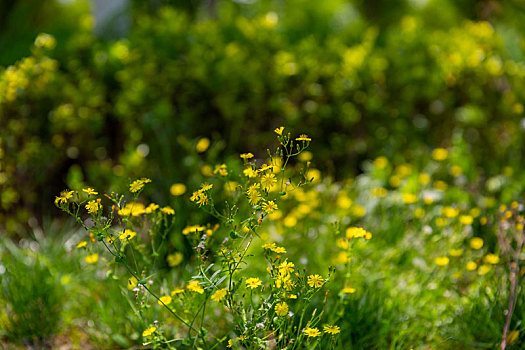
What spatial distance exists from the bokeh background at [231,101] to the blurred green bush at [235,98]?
0.01 meters

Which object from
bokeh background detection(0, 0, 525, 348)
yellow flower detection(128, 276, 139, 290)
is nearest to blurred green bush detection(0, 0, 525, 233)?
bokeh background detection(0, 0, 525, 348)

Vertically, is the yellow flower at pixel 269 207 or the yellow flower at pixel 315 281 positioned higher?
the yellow flower at pixel 269 207

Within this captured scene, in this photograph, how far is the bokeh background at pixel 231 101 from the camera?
10.9 feet

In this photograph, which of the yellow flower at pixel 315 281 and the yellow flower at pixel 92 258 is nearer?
the yellow flower at pixel 315 281

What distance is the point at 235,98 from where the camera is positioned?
12.2 ft

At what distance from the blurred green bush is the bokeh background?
0.01 metres

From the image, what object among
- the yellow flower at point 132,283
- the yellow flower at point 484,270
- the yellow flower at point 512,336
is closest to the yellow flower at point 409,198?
the yellow flower at point 484,270

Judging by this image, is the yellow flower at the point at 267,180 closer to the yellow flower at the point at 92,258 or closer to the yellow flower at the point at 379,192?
the yellow flower at the point at 92,258

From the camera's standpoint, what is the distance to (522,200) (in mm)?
2932

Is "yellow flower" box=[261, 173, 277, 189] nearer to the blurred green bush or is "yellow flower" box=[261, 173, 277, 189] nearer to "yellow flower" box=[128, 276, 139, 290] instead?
"yellow flower" box=[128, 276, 139, 290]

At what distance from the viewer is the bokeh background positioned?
10.9ft

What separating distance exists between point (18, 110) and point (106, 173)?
698mm

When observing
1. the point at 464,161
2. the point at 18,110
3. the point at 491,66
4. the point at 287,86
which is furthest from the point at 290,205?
the point at 491,66

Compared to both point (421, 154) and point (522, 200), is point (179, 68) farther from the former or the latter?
point (522, 200)
